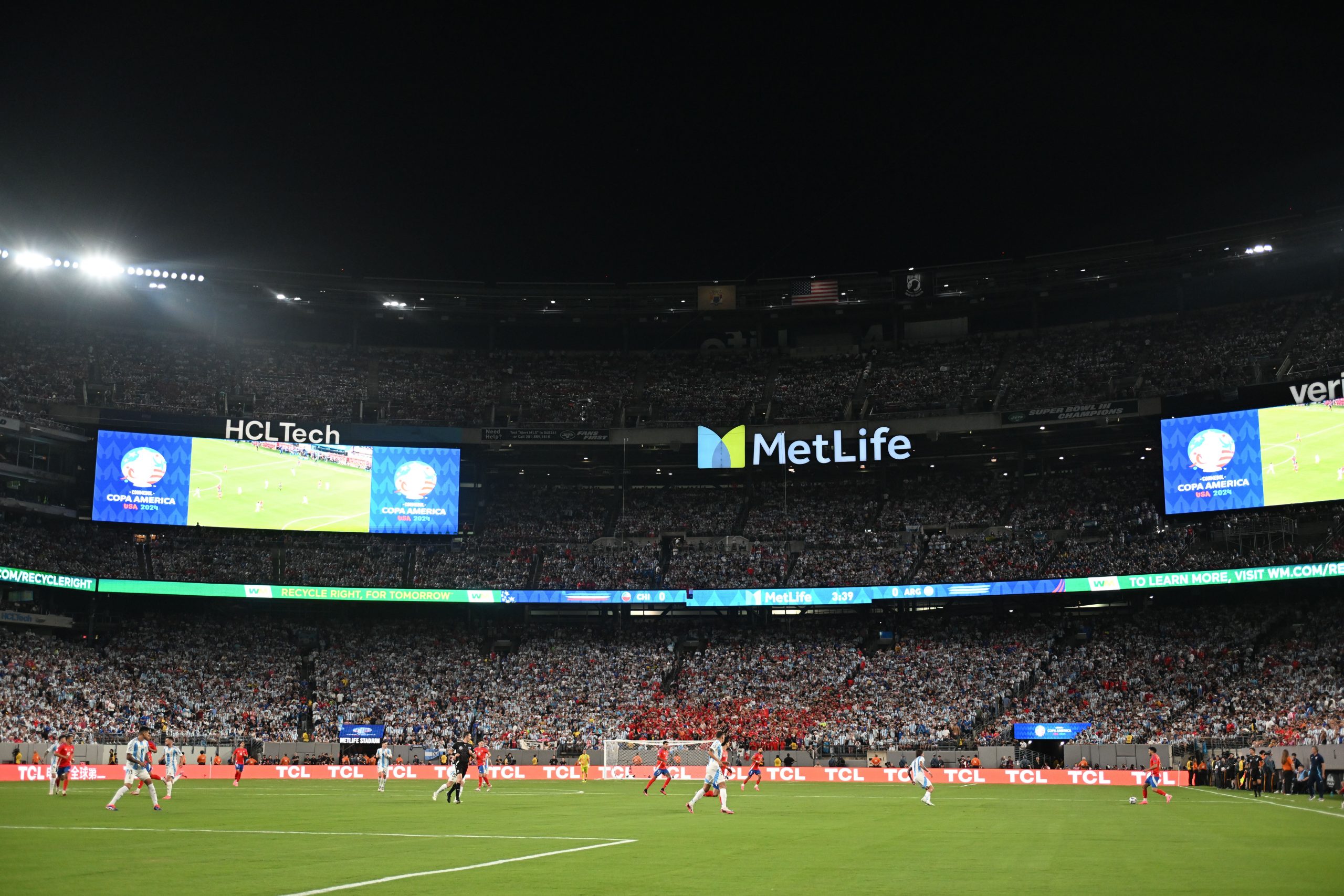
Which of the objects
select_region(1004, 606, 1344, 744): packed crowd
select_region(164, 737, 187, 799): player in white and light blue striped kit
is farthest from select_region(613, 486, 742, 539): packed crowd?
select_region(164, 737, 187, 799): player in white and light blue striped kit

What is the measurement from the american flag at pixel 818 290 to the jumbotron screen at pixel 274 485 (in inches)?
946

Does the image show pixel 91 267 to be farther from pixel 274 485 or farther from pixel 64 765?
pixel 64 765

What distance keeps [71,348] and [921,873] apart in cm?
7003

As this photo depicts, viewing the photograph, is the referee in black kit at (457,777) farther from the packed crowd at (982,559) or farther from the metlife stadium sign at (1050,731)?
the packed crowd at (982,559)

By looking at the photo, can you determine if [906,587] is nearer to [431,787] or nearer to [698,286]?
[698,286]

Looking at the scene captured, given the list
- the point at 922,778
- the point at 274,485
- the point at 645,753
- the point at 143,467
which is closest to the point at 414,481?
the point at 274,485

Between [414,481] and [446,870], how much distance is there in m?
56.6

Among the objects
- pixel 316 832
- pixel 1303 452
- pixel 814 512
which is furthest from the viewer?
pixel 814 512

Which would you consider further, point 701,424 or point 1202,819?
point 701,424

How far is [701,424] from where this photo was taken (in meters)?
73.2

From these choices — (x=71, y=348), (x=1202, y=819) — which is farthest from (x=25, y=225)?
(x=1202, y=819)

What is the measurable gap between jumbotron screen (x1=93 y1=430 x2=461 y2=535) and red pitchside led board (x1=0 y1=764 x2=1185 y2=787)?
1653cm

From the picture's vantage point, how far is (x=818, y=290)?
248 feet

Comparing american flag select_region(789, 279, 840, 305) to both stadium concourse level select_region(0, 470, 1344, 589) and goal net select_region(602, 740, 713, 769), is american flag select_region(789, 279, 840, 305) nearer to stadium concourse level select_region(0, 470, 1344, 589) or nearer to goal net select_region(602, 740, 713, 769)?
stadium concourse level select_region(0, 470, 1344, 589)
